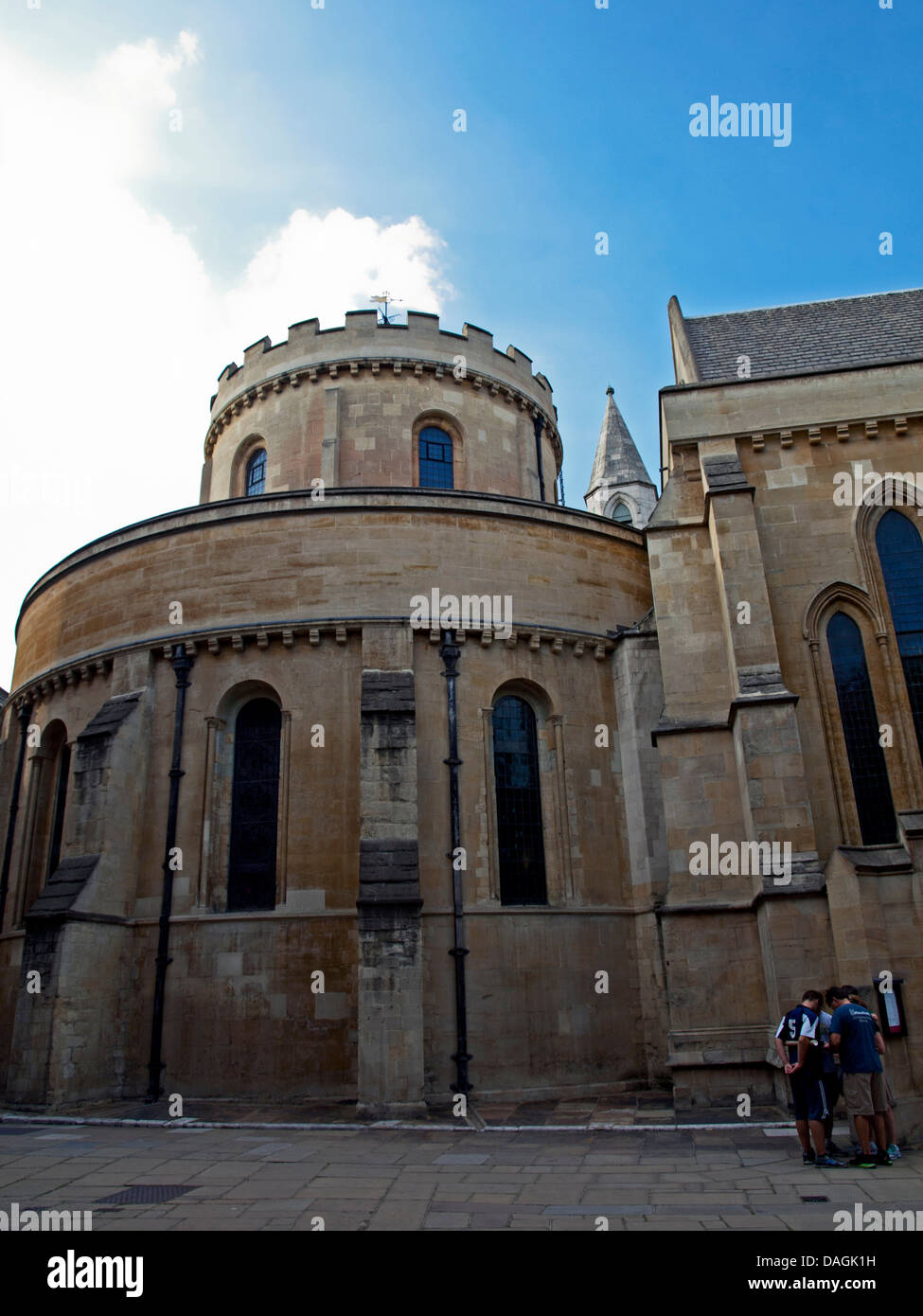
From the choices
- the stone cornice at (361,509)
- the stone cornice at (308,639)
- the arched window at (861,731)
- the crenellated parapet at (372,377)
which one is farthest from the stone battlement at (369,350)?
the arched window at (861,731)

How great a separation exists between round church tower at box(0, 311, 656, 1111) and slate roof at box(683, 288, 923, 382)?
4.36 metres

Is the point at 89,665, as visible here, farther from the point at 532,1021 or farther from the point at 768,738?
the point at 768,738

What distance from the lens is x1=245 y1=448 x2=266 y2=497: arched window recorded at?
2427cm

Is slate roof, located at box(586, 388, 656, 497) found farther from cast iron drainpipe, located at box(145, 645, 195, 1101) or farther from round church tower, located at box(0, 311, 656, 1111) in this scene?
cast iron drainpipe, located at box(145, 645, 195, 1101)

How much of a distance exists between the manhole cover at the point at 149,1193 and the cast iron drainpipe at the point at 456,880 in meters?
6.30

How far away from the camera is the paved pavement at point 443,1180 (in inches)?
293

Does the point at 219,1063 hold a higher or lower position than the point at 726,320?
lower

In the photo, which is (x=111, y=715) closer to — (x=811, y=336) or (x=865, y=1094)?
(x=865, y=1094)

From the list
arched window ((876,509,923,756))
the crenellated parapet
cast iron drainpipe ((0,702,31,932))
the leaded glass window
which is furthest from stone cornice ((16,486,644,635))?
the crenellated parapet

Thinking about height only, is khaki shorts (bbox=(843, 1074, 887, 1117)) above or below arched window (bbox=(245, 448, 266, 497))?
below

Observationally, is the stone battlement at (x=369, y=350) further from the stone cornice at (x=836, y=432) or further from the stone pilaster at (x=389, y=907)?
the stone pilaster at (x=389, y=907)

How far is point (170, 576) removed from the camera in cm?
1783
